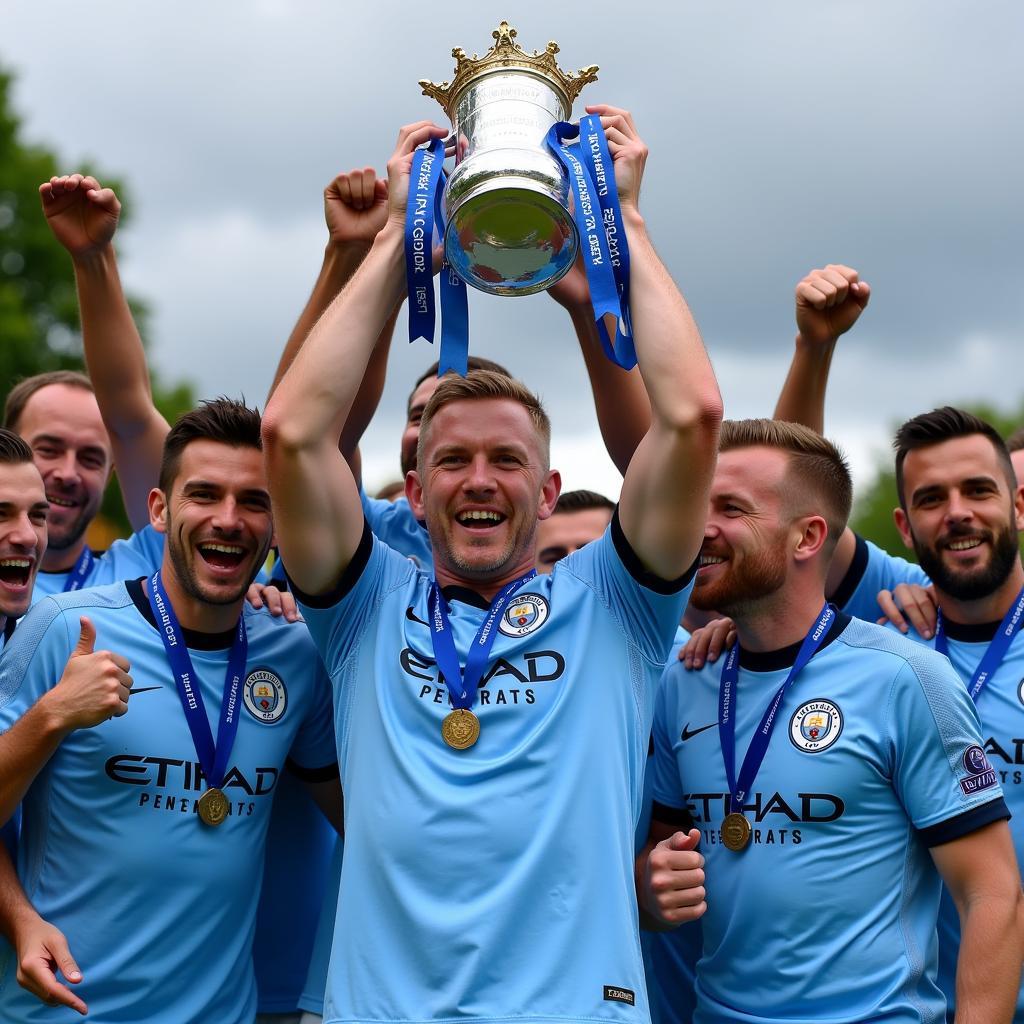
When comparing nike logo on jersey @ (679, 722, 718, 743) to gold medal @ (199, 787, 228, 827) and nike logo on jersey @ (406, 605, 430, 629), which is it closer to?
nike logo on jersey @ (406, 605, 430, 629)

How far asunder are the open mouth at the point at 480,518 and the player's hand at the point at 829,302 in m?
1.65

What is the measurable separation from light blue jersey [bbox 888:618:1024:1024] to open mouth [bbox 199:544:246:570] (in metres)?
2.50

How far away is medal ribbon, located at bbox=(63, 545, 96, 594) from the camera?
5.66 metres

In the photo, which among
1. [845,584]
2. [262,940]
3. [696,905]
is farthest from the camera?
[845,584]

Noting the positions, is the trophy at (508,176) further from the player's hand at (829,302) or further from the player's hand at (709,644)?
the player's hand at (709,644)

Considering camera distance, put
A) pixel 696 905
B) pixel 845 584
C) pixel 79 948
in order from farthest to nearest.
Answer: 1. pixel 845 584
2. pixel 79 948
3. pixel 696 905

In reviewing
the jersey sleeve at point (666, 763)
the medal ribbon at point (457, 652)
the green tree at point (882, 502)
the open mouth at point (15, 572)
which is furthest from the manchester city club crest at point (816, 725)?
the green tree at point (882, 502)

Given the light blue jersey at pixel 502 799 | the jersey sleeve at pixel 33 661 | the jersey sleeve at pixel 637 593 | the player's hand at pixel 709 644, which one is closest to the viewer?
the light blue jersey at pixel 502 799

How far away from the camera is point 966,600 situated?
190 inches

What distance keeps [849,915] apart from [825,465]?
1.56 m

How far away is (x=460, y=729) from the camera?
365 cm

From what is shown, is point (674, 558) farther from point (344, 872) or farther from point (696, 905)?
point (344, 872)

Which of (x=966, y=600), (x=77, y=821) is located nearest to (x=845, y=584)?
(x=966, y=600)

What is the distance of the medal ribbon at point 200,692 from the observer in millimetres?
4066
